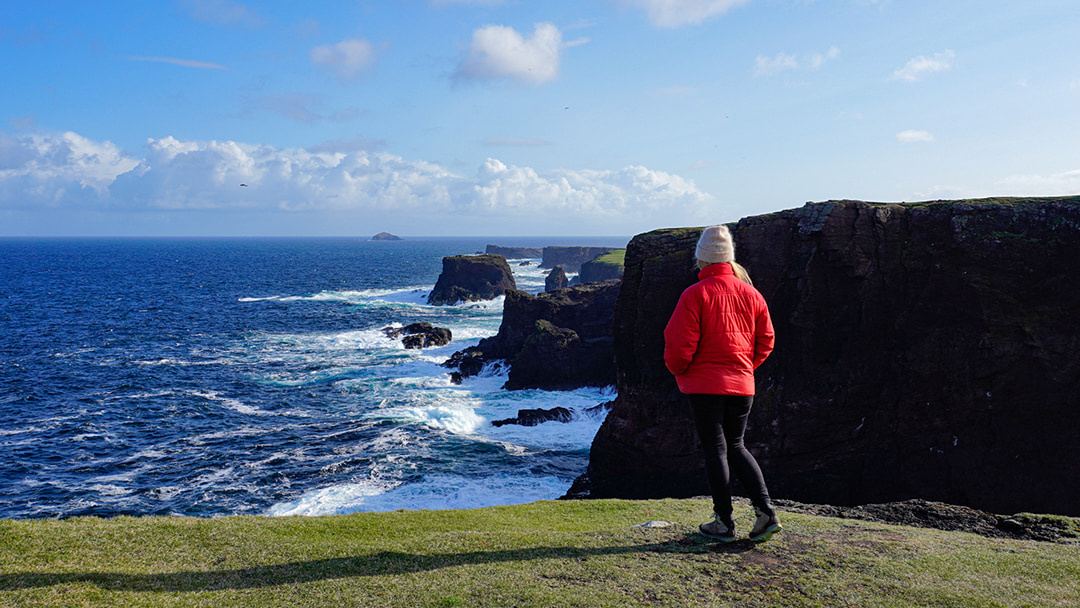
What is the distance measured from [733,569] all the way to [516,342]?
4883cm

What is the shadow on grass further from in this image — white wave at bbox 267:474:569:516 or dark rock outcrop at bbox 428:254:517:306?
dark rock outcrop at bbox 428:254:517:306

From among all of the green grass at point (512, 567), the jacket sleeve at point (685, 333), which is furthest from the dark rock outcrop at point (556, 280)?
the jacket sleeve at point (685, 333)

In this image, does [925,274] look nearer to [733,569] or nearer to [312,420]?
[733,569]

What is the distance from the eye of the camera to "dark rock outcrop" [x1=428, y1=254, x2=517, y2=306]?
104m

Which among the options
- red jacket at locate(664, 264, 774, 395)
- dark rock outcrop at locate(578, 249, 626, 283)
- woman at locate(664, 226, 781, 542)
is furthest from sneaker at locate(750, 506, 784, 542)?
dark rock outcrop at locate(578, 249, 626, 283)

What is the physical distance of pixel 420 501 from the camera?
26.4 m

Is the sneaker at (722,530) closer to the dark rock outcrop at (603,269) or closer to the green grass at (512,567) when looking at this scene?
the green grass at (512,567)

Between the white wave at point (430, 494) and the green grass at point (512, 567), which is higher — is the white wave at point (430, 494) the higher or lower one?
the lower one

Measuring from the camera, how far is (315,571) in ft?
27.4

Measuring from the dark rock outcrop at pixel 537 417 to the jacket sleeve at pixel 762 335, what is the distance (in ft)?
104

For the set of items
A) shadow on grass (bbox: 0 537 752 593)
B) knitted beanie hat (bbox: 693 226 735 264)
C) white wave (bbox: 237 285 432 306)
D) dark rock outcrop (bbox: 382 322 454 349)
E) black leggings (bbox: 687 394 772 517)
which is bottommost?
dark rock outcrop (bbox: 382 322 454 349)

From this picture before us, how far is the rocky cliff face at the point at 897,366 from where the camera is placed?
23.5m

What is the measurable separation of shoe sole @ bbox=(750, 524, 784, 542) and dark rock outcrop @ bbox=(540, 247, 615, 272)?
17389 cm

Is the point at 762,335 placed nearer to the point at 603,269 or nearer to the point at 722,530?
the point at 722,530
